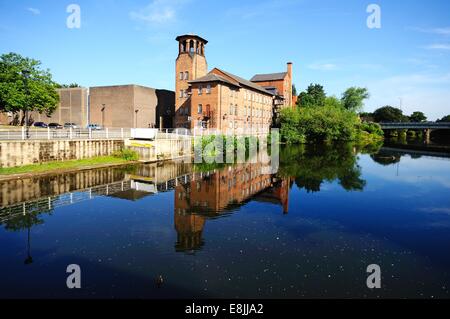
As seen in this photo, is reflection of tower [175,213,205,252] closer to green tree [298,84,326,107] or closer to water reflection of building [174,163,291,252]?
water reflection of building [174,163,291,252]

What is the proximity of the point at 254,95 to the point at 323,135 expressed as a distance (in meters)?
18.6

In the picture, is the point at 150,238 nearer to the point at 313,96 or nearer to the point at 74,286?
the point at 74,286

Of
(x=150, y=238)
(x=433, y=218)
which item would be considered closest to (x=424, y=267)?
(x=433, y=218)

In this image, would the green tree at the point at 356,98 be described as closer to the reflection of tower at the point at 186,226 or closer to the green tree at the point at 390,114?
the green tree at the point at 390,114

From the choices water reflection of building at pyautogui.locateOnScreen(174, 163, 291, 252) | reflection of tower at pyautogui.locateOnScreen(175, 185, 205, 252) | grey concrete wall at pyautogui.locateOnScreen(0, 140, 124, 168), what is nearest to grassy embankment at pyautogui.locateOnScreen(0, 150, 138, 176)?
grey concrete wall at pyautogui.locateOnScreen(0, 140, 124, 168)

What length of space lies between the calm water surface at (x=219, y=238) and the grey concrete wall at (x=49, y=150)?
124 inches

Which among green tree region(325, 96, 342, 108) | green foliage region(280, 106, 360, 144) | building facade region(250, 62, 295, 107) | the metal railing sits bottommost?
the metal railing

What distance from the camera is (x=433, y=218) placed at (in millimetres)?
Result: 15633

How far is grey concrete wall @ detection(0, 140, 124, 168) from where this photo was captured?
893 inches

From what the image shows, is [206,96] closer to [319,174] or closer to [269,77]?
[319,174]

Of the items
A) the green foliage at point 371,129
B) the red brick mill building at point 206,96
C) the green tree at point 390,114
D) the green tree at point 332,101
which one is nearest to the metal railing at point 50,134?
the red brick mill building at point 206,96

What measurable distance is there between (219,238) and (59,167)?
1797 centimetres

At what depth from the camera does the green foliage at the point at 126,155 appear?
3146 cm

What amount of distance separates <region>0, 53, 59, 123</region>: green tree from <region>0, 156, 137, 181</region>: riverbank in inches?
854
